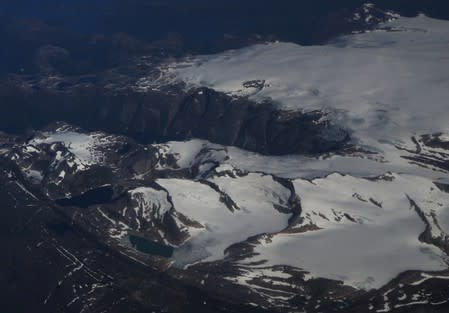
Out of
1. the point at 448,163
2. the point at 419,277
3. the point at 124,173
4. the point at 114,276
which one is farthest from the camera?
the point at 124,173

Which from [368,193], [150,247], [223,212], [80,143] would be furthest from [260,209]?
[80,143]

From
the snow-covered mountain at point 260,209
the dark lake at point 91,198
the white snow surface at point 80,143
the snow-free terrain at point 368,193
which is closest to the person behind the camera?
the snow-covered mountain at point 260,209

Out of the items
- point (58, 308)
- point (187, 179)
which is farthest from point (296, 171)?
point (58, 308)

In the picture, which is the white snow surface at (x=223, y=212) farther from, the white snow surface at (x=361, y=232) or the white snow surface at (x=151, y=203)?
the white snow surface at (x=361, y=232)

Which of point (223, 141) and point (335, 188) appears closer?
point (335, 188)

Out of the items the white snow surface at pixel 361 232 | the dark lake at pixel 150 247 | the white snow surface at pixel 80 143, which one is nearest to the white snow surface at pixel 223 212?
the dark lake at pixel 150 247

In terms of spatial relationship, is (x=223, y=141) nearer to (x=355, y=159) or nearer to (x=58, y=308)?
(x=355, y=159)

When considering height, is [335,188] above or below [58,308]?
above

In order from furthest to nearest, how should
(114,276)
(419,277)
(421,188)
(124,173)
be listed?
(124,173), (421,188), (114,276), (419,277)
